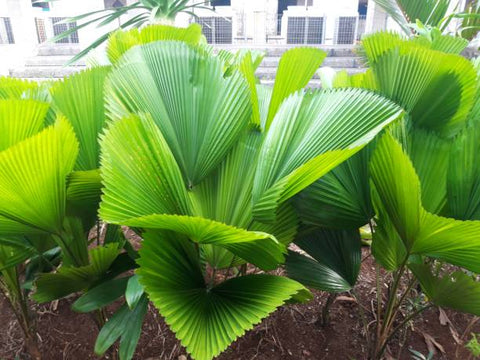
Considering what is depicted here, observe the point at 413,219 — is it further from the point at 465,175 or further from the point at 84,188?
the point at 84,188

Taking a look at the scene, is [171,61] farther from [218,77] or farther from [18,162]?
[18,162]

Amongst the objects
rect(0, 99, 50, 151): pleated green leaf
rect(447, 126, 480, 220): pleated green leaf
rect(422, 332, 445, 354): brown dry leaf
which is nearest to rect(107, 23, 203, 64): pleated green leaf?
rect(0, 99, 50, 151): pleated green leaf

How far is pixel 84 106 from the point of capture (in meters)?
0.50

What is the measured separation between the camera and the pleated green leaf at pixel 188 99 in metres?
0.46

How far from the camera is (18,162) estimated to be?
0.35 meters

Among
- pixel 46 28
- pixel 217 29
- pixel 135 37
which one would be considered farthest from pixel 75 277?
pixel 46 28

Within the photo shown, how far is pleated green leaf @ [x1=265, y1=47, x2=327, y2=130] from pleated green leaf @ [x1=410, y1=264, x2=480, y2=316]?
0.30m

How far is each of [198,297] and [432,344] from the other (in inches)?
23.3

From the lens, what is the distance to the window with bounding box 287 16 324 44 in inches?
211

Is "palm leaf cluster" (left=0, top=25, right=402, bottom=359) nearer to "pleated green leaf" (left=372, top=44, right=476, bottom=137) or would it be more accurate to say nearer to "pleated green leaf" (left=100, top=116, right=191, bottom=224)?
"pleated green leaf" (left=100, top=116, right=191, bottom=224)

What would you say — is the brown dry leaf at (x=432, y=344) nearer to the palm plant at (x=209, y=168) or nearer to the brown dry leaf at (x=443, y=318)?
the brown dry leaf at (x=443, y=318)

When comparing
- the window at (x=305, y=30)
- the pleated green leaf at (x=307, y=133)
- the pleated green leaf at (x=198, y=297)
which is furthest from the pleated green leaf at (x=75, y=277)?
the window at (x=305, y=30)

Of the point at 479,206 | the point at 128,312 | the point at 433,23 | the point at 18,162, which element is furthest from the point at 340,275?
the point at 433,23

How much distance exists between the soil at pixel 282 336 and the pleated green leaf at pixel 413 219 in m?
0.36
